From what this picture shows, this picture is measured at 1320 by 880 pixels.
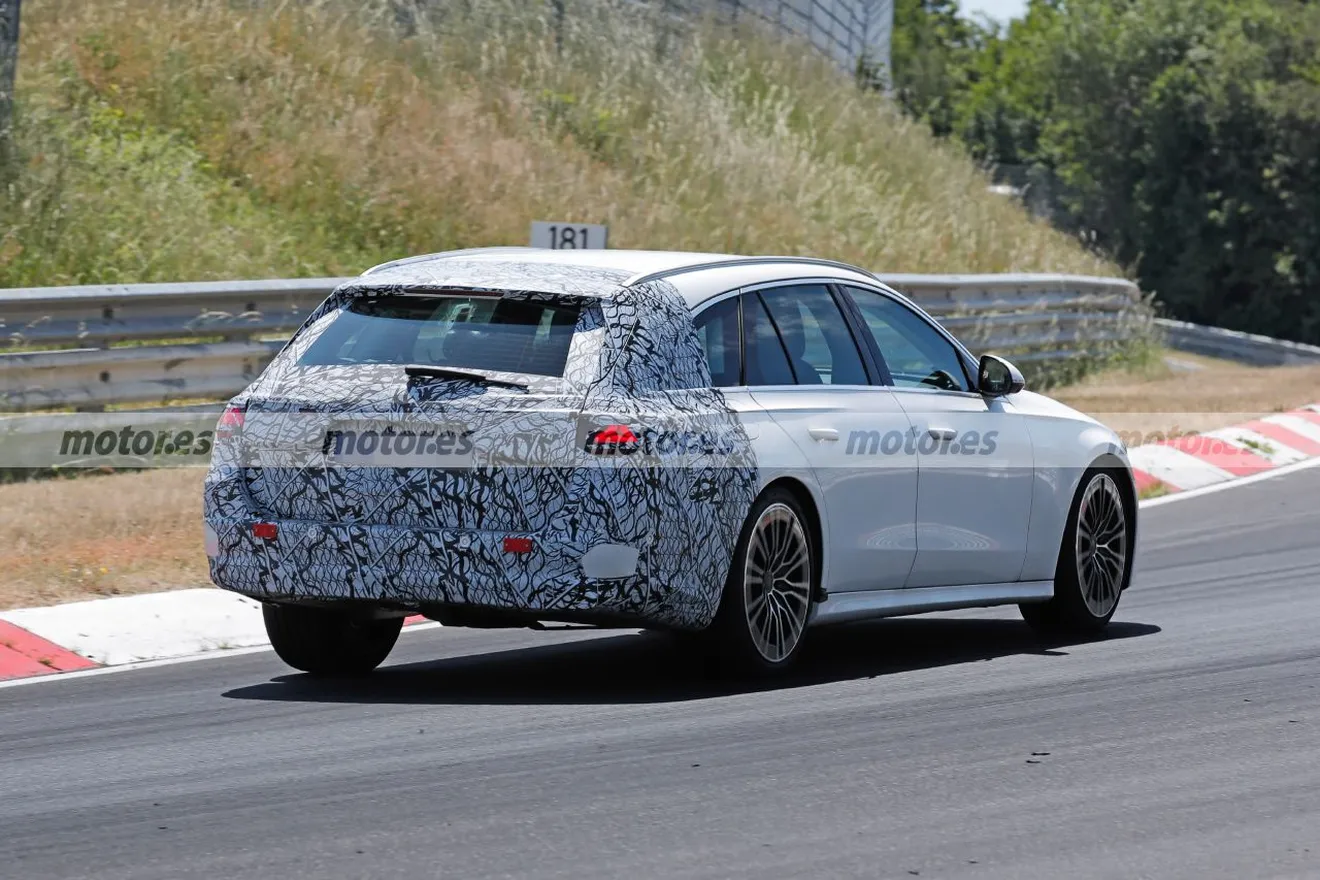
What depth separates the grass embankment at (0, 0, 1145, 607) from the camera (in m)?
17.5

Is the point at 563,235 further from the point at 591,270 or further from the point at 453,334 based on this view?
the point at 453,334

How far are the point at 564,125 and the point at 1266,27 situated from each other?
28.6 metres

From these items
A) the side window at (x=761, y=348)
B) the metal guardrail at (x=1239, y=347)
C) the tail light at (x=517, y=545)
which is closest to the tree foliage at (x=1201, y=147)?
the metal guardrail at (x=1239, y=347)

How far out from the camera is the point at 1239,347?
133 ft

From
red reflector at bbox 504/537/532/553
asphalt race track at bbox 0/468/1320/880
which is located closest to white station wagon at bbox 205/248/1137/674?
red reflector at bbox 504/537/532/553

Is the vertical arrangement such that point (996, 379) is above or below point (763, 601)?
above

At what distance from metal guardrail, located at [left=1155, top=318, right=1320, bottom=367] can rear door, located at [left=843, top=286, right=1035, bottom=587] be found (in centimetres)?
2937

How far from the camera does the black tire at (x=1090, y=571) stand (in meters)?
9.97

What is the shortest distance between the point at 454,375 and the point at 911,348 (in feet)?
8.13

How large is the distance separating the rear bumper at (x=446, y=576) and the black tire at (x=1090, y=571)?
105 inches

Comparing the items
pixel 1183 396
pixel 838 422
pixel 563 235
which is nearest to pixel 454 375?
pixel 838 422

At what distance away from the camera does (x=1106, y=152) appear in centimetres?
5203

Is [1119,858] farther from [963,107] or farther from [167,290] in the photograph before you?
[963,107]

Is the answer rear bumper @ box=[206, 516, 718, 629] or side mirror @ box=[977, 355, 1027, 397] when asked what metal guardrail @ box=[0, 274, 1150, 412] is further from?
side mirror @ box=[977, 355, 1027, 397]
